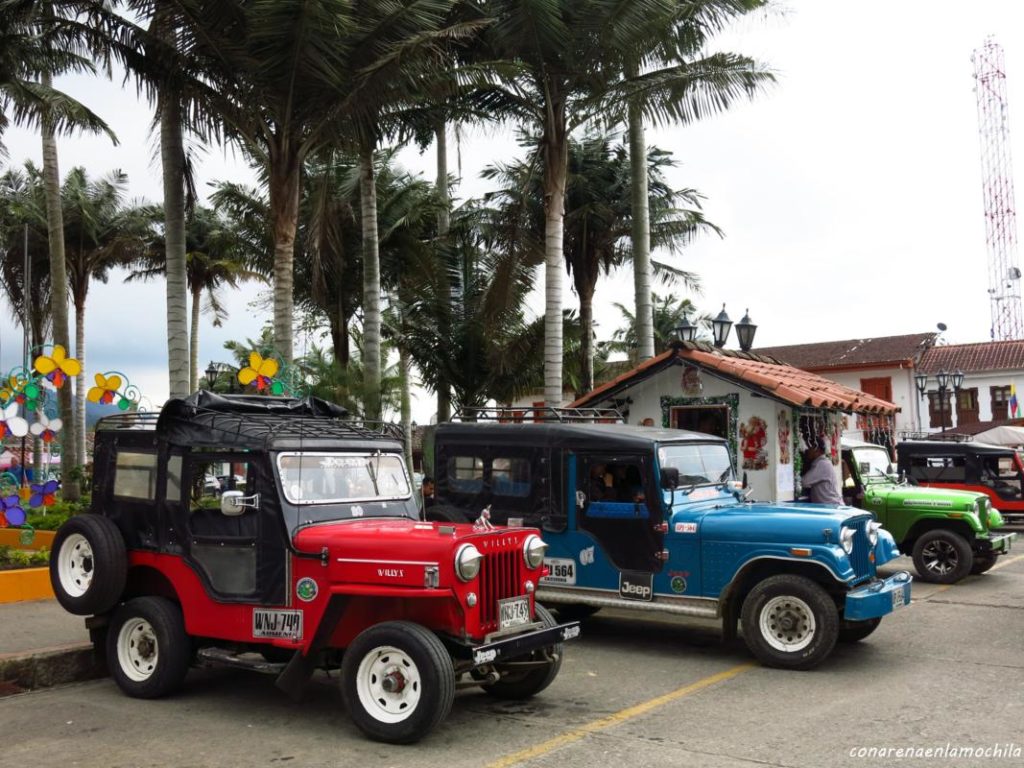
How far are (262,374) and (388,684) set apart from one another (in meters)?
8.12

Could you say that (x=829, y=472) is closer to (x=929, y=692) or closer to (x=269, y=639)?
(x=929, y=692)

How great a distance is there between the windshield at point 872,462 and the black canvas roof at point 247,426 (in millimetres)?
8698

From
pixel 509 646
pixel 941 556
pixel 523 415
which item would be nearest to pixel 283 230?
pixel 523 415

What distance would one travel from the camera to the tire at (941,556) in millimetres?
12938

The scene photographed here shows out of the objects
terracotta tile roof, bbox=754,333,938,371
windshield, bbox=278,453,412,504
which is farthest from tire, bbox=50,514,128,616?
terracotta tile roof, bbox=754,333,938,371

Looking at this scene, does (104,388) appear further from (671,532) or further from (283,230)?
(671,532)

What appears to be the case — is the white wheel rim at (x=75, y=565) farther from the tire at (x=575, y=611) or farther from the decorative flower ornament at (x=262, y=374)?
the decorative flower ornament at (x=262, y=374)

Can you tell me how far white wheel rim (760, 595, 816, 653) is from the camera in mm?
8180

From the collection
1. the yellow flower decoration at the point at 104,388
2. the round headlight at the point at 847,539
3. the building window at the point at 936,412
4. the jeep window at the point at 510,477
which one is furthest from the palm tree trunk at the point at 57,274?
the building window at the point at 936,412

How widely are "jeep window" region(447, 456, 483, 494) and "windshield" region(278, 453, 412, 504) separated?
2362 millimetres

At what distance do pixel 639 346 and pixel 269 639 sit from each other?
41.4 feet

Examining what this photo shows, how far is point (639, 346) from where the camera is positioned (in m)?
18.5

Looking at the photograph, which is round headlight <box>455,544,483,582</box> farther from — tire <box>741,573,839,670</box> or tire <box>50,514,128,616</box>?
tire <box>741,573,839,670</box>

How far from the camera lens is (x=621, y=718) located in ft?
22.0
